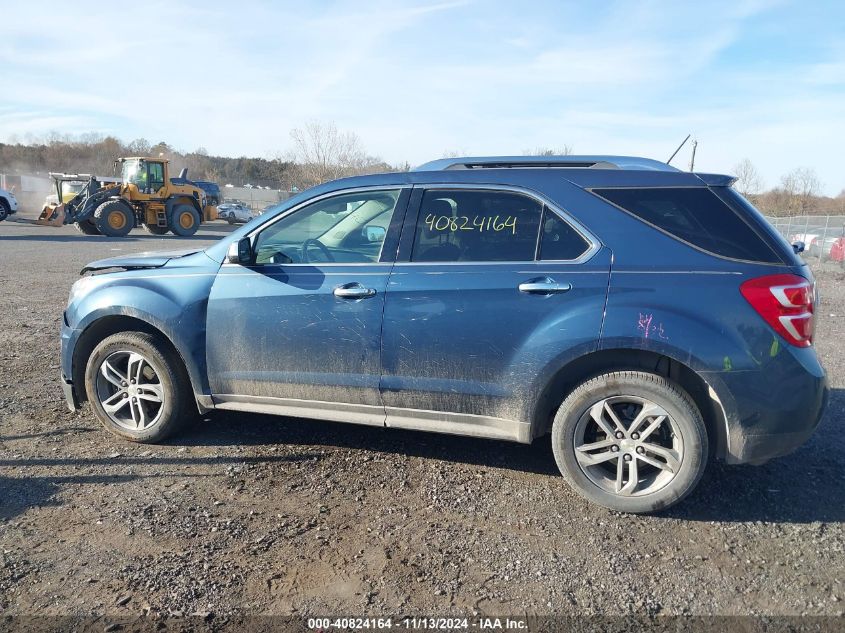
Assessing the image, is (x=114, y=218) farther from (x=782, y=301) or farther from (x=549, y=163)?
(x=782, y=301)

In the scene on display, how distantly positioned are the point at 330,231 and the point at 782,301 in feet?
8.61

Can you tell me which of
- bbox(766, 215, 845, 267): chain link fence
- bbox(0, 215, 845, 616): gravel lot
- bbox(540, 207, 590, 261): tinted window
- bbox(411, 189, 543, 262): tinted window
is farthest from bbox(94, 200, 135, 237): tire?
bbox(540, 207, 590, 261): tinted window

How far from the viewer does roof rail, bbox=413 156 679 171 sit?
369 cm

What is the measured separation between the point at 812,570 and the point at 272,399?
3.06 m

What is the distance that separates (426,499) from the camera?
3.59 meters

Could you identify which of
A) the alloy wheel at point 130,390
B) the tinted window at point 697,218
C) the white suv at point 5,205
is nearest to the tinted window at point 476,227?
the tinted window at point 697,218

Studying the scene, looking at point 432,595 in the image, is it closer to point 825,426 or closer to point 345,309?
point 345,309

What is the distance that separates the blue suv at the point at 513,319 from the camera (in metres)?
3.22

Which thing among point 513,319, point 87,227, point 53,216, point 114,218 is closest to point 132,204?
point 114,218

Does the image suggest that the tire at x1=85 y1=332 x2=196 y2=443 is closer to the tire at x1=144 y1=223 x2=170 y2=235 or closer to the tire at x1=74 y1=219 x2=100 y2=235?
the tire at x1=74 y1=219 x2=100 y2=235

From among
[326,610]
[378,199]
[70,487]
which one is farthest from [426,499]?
[70,487]

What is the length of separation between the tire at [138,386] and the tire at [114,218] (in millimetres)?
20771

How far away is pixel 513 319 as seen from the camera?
3438mm

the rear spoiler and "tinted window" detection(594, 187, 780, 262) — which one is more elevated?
the rear spoiler
